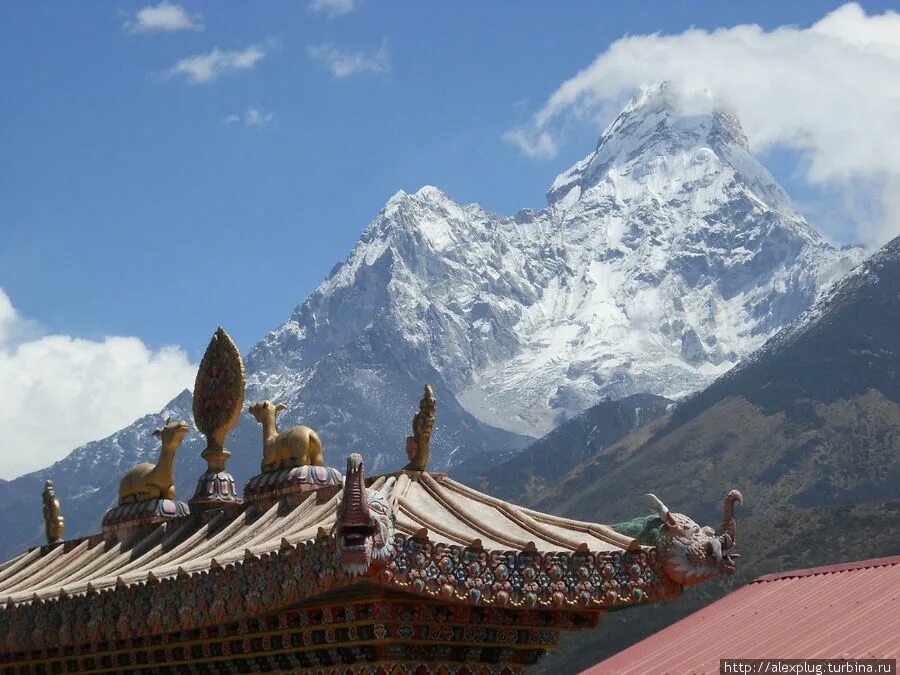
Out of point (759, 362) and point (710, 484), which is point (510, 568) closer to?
point (710, 484)

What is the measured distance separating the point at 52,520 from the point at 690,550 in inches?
296

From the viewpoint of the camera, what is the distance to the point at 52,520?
1616cm

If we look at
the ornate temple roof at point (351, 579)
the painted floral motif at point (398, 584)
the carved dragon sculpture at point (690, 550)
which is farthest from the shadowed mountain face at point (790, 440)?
the painted floral motif at point (398, 584)

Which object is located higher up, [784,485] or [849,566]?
[784,485]

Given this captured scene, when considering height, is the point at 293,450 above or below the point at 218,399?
below

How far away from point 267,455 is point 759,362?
167341 millimetres

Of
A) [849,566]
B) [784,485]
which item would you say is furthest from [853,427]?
[849,566]

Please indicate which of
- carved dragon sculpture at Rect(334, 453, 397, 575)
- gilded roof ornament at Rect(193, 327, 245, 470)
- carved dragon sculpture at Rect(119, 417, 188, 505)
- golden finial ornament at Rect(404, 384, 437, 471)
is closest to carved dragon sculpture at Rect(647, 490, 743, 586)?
golden finial ornament at Rect(404, 384, 437, 471)

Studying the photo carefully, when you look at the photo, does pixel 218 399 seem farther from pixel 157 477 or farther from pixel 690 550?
pixel 690 550

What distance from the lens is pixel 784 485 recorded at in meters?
141

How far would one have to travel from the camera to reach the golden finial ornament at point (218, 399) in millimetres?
13797

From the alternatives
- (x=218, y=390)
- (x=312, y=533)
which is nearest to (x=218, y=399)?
(x=218, y=390)

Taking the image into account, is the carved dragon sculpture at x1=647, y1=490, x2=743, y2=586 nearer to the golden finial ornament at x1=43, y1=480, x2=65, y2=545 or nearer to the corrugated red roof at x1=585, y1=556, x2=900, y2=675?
the corrugated red roof at x1=585, y1=556, x2=900, y2=675

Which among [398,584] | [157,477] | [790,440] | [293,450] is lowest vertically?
[398,584]
